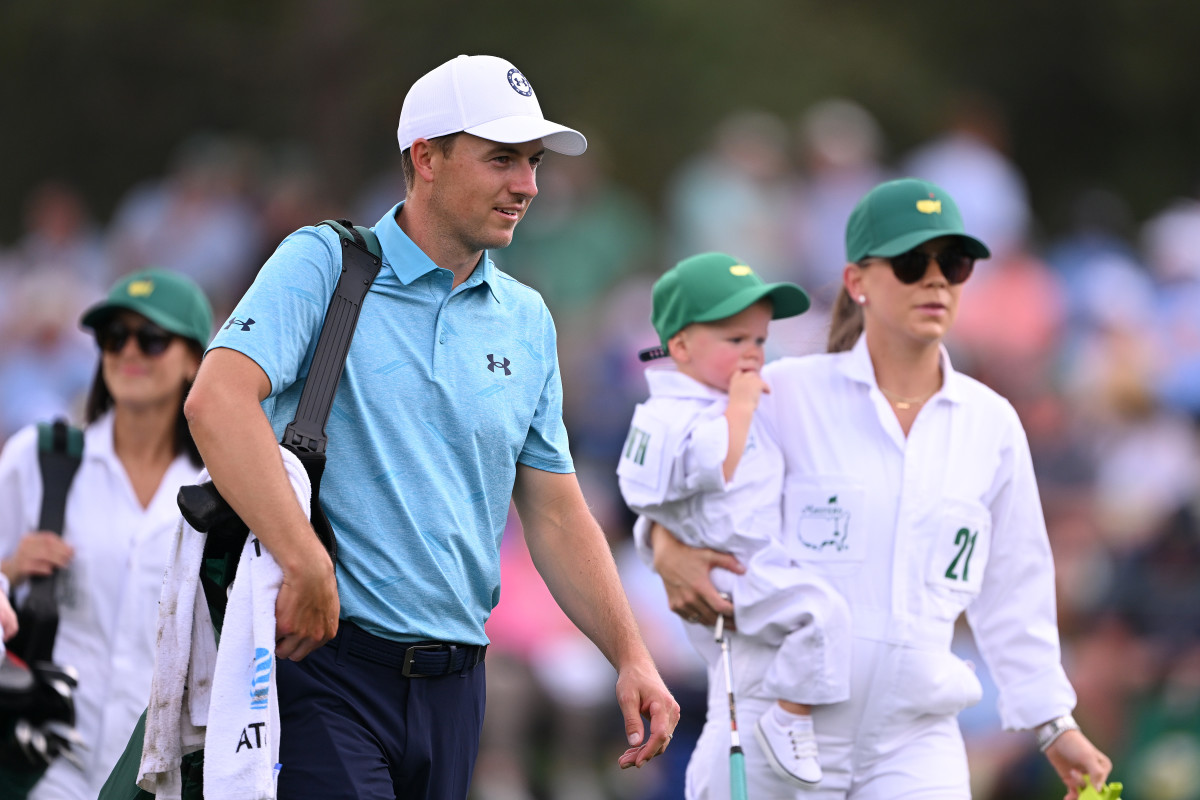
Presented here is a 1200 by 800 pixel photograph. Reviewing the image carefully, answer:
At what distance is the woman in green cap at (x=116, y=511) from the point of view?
6066mm

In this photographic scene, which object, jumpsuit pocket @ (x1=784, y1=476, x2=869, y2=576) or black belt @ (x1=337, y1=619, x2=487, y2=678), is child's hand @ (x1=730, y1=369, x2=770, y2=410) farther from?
black belt @ (x1=337, y1=619, x2=487, y2=678)

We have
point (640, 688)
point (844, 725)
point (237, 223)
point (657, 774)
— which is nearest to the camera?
point (640, 688)

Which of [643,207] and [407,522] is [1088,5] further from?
[407,522]

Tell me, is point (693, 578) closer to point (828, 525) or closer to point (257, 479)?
point (828, 525)

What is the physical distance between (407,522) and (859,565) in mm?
1698

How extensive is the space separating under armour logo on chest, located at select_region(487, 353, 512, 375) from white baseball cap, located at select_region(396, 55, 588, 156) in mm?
602

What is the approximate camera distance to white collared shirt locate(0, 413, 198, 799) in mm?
6031

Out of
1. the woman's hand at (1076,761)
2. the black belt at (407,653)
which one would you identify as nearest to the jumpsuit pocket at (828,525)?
the woman's hand at (1076,761)

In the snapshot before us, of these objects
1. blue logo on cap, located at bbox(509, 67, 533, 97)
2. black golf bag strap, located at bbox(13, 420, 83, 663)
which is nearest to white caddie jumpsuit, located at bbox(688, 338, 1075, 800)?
blue logo on cap, located at bbox(509, 67, 533, 97)

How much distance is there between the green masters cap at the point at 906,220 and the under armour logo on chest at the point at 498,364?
155 centimetres

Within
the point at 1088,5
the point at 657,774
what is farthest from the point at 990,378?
the point at 1088,5

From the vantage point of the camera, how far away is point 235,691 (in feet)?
13.7

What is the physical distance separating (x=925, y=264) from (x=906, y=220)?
0.16 metres

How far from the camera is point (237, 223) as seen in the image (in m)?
16.2
